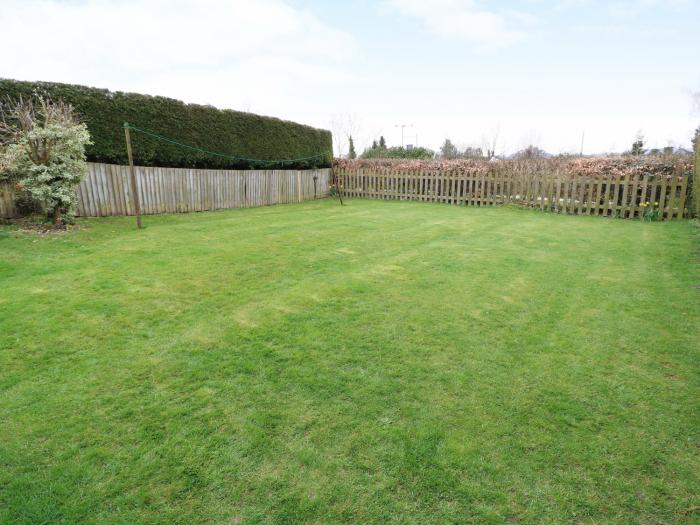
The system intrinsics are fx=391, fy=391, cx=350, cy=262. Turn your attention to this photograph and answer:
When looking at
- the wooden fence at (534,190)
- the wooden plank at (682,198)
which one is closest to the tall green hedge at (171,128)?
the wooden fence at (534,190)

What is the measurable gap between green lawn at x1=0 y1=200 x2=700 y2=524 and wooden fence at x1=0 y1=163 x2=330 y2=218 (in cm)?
448

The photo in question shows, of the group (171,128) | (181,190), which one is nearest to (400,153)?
(171,128)

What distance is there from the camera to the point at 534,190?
1371 cm

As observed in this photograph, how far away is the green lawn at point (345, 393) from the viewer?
77.0 inches

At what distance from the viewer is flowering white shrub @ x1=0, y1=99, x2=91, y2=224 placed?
302 inches

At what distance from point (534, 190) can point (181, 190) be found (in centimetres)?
1175

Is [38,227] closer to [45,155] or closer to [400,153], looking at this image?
[45,155]

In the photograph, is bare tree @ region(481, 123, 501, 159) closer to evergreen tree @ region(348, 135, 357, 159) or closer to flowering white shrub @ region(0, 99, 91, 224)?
evergreen tree @ region(348, 135, 357, 159)

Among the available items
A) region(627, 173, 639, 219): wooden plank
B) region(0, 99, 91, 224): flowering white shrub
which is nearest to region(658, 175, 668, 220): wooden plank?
region(627, 173, 639, 219): wooden plank

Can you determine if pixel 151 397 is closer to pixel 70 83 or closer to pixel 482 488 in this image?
pixel 482 488

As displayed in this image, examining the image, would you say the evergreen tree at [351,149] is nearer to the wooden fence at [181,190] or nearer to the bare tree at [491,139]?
the bare tree at [491,139]

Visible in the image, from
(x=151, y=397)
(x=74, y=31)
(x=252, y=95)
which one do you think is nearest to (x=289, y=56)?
(x=252, y=95)

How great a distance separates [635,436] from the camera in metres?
2.42

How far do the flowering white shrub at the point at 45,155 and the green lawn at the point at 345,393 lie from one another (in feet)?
9.20
